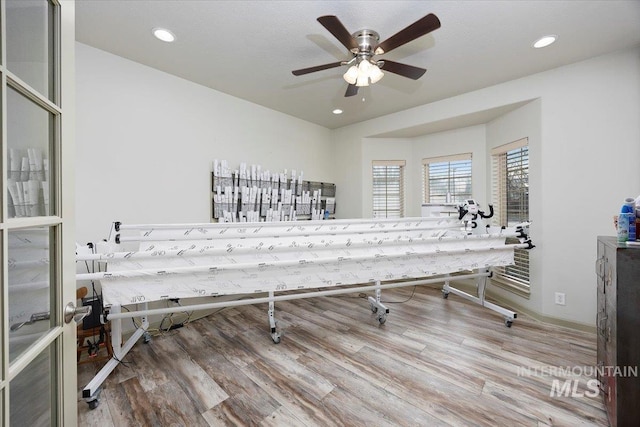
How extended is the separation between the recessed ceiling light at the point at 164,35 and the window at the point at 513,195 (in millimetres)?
3728

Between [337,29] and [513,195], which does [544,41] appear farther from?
[337,29]

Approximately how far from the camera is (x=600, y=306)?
65.7 inches

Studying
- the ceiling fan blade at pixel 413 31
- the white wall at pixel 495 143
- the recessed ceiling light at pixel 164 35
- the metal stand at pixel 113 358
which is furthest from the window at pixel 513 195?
the metal stand at pixel 113 358

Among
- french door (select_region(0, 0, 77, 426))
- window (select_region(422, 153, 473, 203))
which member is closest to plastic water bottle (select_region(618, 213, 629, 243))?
window (select_region(422, 153, 473, 203))

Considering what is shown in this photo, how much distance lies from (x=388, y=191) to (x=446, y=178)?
913mm

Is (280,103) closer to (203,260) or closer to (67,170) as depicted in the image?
(203,260)

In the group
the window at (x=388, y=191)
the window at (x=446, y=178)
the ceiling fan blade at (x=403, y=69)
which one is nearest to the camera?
the ceiling fan blade at (x=403, y=69)

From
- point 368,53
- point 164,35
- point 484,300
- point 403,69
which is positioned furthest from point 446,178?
point 164,35

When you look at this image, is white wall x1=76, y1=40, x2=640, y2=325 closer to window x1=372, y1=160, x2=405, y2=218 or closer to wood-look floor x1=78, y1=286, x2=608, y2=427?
wood-look floor x1=78, y1=286, x2=608, y2=427

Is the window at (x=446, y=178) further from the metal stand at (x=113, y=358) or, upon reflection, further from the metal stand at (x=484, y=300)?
the metal stand at (x=113, y=358)

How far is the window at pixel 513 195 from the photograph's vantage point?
303 centimetres

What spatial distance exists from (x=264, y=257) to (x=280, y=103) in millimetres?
2405

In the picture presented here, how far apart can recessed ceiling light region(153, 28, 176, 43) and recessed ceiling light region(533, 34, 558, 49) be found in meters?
3.06

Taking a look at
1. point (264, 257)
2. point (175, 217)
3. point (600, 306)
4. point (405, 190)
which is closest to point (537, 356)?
point (600, 306)
